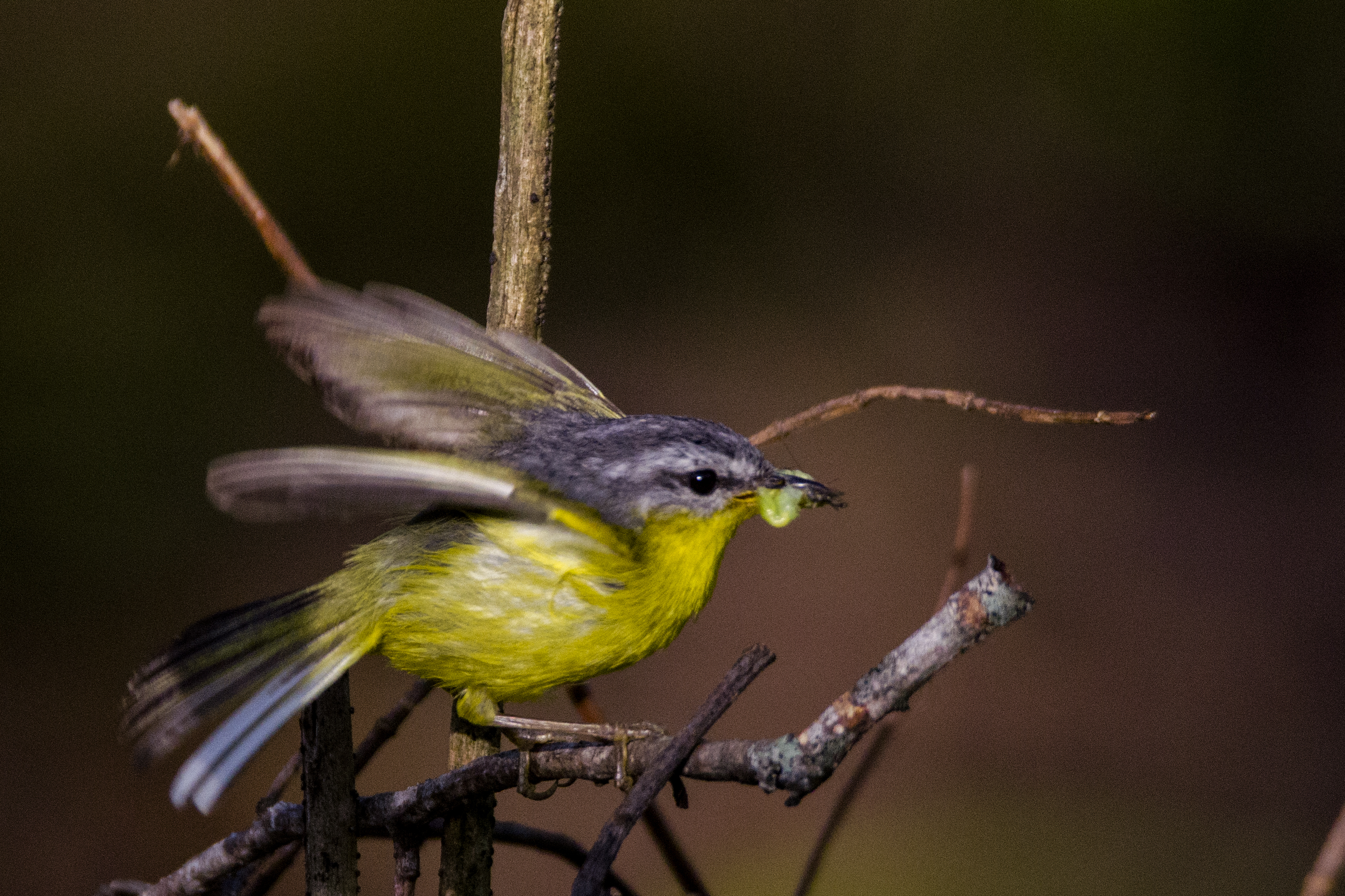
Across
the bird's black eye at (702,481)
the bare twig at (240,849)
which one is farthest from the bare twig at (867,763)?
the bare twig at (240,849)

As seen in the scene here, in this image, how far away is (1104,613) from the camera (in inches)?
128

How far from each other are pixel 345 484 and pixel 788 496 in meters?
0.65

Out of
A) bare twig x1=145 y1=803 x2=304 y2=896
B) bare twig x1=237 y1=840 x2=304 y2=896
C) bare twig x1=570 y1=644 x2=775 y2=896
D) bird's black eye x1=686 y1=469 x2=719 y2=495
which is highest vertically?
bird's black eye x1=686 y1=469 x2=719 y2=495

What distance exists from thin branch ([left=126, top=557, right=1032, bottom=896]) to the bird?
0.15 m

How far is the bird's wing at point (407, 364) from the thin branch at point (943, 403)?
0.35 m

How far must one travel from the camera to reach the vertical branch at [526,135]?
1.43 metres

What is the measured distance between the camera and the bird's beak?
157 cm

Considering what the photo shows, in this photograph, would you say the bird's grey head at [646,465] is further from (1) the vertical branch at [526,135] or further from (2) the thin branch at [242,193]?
(2) the thin branch at [242,193]

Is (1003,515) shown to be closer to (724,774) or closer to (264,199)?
(264,199)

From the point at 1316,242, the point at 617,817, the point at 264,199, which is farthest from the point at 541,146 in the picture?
the point at 1316,242

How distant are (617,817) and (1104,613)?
263cm

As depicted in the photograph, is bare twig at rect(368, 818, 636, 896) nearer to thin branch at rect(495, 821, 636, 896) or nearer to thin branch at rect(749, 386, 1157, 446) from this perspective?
thin branch at rect(495, 821, 636, 896)

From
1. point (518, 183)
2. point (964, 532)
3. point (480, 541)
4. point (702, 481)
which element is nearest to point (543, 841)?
point (480, 541)

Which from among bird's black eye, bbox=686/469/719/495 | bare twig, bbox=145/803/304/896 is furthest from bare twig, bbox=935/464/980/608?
bare twig, bbox=145/803/304/896
